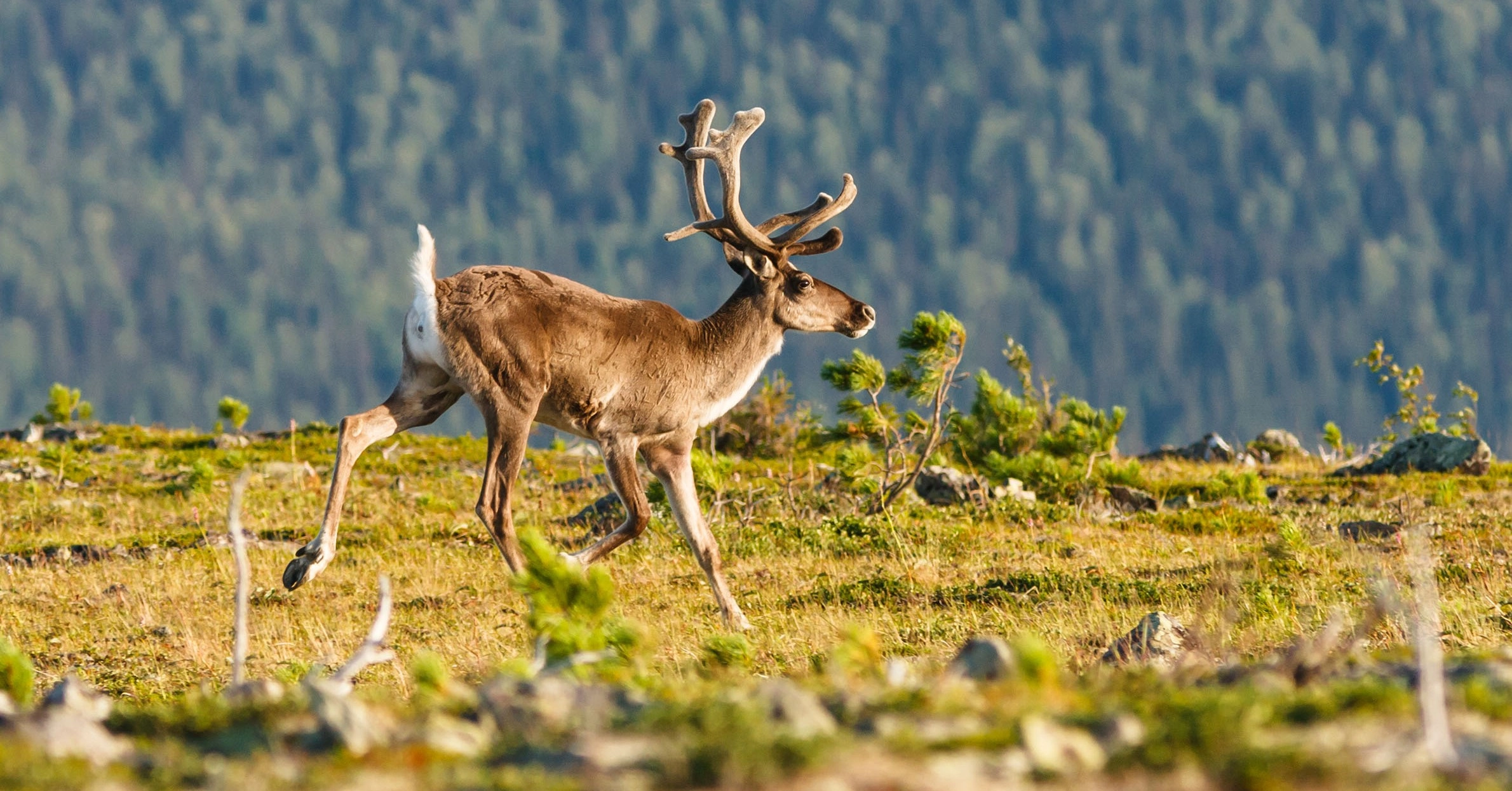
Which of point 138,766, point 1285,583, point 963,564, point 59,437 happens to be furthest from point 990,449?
point 138,766

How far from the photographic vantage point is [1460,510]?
602 inches

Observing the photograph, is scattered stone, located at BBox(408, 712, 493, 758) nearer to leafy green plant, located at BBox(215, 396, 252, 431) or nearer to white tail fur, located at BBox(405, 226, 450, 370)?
white tail fur, located at BBox(405, 226, 450, 370)

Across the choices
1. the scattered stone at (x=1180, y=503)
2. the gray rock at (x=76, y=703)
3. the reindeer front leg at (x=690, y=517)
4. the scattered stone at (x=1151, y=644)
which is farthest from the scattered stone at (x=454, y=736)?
→ the scattered stone at (x=1180, y=503)

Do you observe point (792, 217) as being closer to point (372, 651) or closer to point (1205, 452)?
point (372, 651)

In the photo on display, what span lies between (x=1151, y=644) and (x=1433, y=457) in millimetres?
13747

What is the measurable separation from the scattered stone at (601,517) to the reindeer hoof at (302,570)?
4617 mm

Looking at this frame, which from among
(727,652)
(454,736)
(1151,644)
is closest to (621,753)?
(454,736)

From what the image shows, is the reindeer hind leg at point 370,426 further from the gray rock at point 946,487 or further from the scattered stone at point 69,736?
the gray rock at point 946,487

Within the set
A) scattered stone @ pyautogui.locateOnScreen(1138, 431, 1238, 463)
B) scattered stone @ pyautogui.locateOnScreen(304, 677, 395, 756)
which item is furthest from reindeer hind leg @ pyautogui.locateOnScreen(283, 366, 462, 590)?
scattered stone @ pyautogui.locateOnScreen(1138, 431, 1238, 463)

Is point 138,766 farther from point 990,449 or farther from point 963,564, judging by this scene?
point 990,449

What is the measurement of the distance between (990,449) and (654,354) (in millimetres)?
9626

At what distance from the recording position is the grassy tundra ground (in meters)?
3.64

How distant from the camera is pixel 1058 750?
3.45m

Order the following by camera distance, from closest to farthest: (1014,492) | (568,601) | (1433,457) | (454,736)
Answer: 1. (454,736)
2. (568,601)
3. (1014,492)
4. (1433,457)
